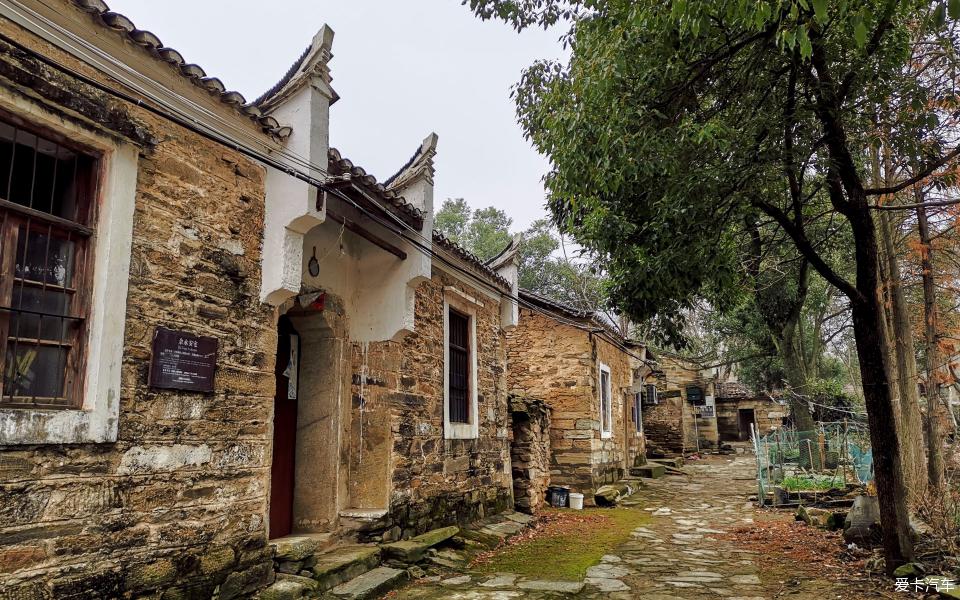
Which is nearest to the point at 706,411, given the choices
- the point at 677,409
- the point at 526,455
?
the point at 677,409

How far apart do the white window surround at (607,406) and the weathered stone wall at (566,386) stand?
0.57ft

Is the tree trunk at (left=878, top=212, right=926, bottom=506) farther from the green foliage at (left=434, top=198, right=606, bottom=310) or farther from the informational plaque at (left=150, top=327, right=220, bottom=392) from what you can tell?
the green foliage at (left=434, top=198, right=606, bottom=310)

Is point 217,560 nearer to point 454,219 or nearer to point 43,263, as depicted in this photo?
point 43,263

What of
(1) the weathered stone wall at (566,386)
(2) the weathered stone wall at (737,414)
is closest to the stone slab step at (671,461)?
(1) the weathered stone wall at (566,386)

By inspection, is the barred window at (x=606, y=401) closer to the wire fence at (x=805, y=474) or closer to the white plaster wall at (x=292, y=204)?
the wire fence at (x=805, y=474)

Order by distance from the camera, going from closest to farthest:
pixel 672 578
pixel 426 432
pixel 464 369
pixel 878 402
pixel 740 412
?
pixel 878 402 → pixel 672 578 → pixel 426 432 → pixel 464 369 → pixel 740 412

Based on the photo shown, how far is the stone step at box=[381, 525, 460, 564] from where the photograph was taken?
6734 millimetres

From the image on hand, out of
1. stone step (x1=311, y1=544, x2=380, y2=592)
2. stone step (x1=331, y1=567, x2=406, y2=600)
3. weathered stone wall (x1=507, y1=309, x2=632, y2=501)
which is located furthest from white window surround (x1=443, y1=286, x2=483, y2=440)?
weathered stone wall (x1=507, y1=309, x2=632, y2=501)

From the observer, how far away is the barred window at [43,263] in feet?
12.2

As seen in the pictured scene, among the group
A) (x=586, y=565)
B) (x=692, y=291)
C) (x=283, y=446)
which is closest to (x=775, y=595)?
(x=586, y=565)

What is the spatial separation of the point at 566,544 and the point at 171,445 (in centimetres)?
606

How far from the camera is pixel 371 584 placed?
5.86m

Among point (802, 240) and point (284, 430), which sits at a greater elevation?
point (802, 240)

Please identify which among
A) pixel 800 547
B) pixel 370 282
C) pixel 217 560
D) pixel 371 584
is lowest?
pixel 800 547
